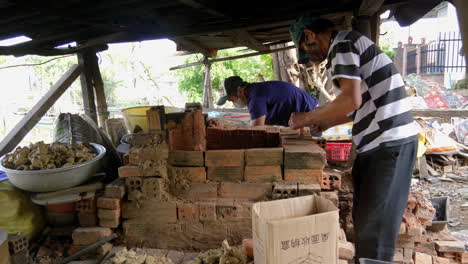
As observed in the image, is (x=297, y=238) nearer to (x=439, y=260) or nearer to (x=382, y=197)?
(x=382, y=197)

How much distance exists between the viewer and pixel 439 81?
1481cm

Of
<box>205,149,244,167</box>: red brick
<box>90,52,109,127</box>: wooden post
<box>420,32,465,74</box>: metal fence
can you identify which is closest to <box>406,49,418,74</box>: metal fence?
<box>420,32,465,74</box>: metal fence

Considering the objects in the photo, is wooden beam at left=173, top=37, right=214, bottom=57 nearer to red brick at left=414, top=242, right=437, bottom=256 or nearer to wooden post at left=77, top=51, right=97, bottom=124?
wooden post at left=77, top=51, right=97, bottom=124

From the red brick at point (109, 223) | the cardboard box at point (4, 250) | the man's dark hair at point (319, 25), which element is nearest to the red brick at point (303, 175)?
the man's dark hair at point (319, 25)

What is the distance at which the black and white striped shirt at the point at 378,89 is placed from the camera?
6.86 ft

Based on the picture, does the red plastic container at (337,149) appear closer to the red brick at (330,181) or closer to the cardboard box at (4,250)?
the red brick at (330,181)

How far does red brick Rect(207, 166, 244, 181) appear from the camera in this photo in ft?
8.67

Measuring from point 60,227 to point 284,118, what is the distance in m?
2.87

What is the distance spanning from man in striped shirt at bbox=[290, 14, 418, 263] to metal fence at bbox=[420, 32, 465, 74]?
15300 mm

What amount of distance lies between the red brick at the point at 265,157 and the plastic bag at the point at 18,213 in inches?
74.1

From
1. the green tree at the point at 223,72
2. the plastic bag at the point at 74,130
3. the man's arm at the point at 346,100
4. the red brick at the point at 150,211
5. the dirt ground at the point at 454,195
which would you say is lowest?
the dirt ground at the point at 454,195

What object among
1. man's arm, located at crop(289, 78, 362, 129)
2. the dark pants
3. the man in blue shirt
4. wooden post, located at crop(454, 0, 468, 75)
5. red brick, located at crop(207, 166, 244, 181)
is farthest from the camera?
the man in blue shirt

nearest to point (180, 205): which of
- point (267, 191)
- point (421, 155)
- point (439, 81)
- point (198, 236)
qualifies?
point (198, 236)

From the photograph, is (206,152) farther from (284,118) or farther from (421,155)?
(421,155)
